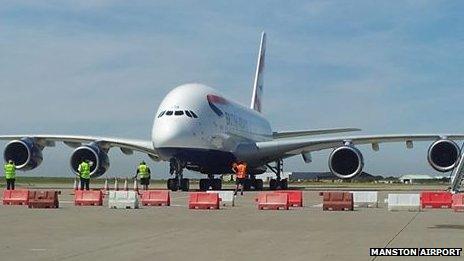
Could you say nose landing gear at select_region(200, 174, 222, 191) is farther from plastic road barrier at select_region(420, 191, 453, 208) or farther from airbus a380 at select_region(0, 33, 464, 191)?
plastic road barrier at select_region(420, 191, 453, 208)

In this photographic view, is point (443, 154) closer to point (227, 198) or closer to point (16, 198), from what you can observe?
point (227, 198)

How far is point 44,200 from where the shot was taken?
19.2 meters

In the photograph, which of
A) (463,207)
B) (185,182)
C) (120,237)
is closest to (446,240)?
(120,237)

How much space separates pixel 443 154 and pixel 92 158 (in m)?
16.3

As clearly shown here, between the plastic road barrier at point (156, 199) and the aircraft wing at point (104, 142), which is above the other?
the aircraft wing at point (104, 142)

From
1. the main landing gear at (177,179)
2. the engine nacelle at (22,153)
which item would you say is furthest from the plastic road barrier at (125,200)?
the engine nacelle at (22,153)

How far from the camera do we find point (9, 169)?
2927cm

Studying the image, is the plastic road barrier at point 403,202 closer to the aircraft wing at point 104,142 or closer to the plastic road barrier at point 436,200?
the plastic road barrier at point 436,200

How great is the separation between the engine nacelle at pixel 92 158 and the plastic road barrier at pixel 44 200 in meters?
14.6

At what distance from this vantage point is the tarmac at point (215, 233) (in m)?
9.56

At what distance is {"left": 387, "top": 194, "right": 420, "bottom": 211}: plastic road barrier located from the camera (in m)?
19.5

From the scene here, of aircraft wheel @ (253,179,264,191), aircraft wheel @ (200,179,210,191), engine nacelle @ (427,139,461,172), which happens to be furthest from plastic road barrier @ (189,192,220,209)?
aircraft wheel @ (253,179,264,191)

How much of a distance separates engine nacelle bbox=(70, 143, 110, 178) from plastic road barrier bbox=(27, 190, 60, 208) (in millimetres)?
14648

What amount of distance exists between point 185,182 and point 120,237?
66.4 feet
